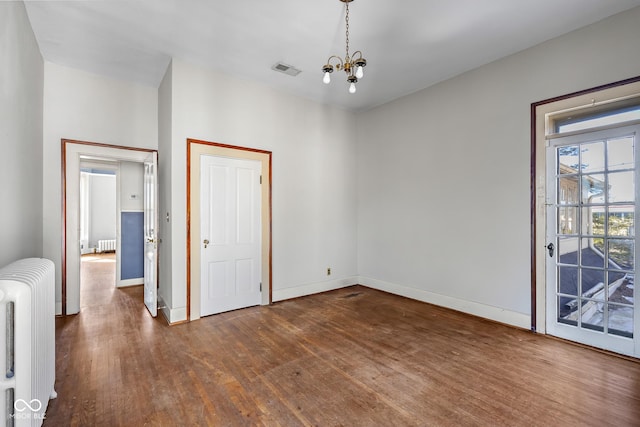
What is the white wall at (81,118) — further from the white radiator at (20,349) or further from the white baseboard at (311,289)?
the white baseboard at (311,289)

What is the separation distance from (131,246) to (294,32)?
4676mm

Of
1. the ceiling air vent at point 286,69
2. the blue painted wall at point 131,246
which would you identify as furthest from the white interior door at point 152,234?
the ceiling air vent at point 286,69

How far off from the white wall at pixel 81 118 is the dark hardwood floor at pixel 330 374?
1.42 meters

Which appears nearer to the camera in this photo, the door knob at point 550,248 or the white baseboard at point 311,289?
the door knob at point 550,248

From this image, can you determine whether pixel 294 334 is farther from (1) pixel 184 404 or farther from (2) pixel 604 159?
(2) pixel 604 159

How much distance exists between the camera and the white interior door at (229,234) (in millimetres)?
3835

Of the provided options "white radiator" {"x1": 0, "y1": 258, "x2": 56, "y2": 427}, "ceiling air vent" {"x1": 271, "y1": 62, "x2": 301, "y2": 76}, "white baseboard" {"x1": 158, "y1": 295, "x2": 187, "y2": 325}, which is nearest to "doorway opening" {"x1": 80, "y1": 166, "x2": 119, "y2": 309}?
"white baseboard" {"x1": 158, "y1": 295, "x2": 187, "y2": 325}

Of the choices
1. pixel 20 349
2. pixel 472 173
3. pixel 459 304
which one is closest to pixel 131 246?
pixel 20 349

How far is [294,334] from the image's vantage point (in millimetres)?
3281

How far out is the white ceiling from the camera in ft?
8.83

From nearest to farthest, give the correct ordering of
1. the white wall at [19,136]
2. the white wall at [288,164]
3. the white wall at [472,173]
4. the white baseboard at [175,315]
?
the white wall at [19,136] → the white wall at [472,173] → the white baseboard at [175,315] → the white wall at [288,164]

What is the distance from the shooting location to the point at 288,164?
4.63 meters

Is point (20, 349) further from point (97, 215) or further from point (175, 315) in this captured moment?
point (97, 215)

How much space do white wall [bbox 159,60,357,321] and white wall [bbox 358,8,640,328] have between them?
0.54m
